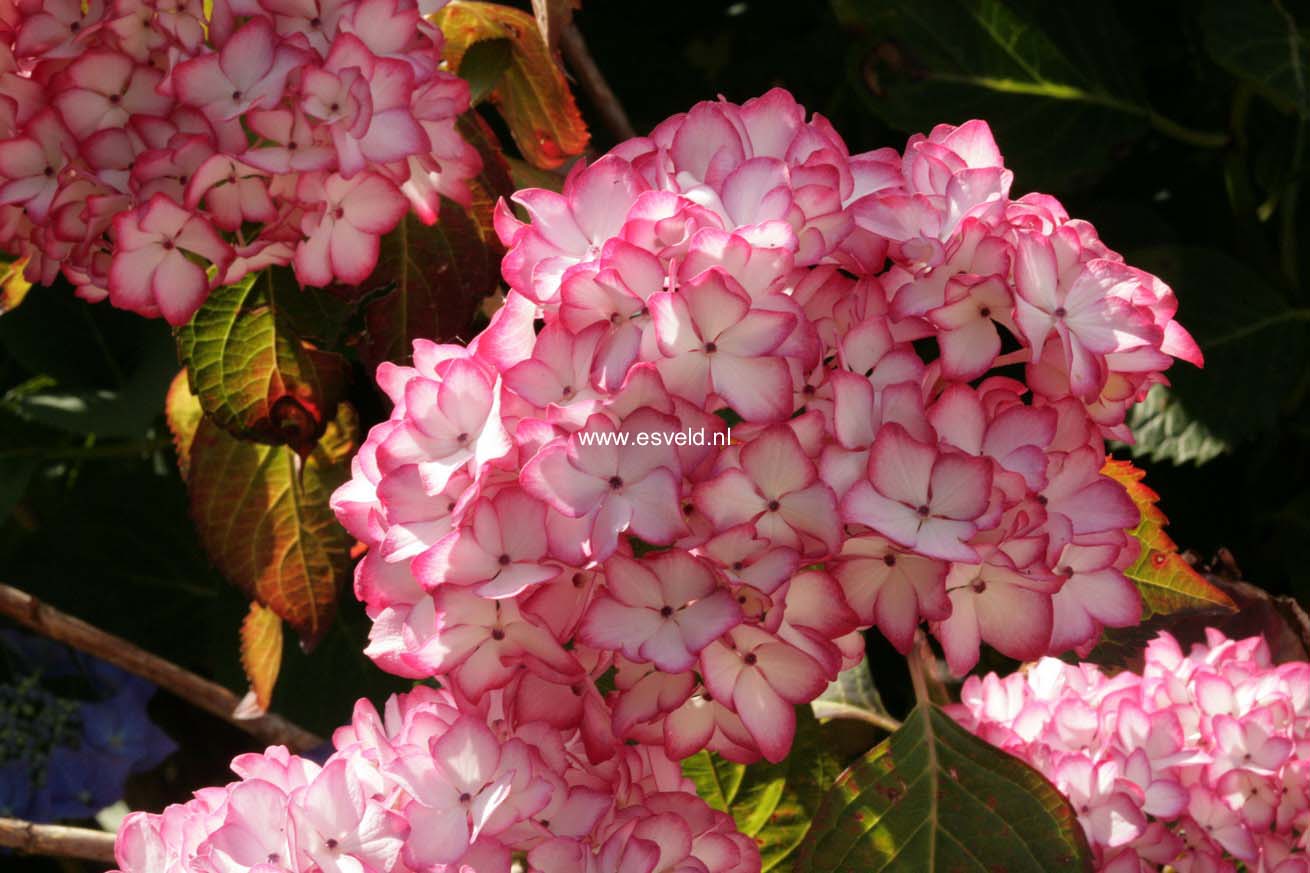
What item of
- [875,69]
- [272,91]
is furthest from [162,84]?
[875,69]

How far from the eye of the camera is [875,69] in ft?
4.32

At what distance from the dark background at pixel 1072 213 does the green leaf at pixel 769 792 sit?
0.37 m

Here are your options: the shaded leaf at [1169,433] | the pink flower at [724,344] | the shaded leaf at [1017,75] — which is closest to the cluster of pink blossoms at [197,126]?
the pink flower at [724,344]

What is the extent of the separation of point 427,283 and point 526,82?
0.18 meters

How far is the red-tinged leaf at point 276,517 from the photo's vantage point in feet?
3.20

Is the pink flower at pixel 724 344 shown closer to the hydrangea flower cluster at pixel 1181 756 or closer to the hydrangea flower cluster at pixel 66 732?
the hydrangea flower cluster at pixel 1181 756

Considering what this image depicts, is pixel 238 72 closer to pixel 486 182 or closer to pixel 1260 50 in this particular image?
pixel 486 182

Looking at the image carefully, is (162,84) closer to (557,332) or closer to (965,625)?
(557,332)

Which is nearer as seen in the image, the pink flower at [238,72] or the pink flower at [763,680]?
the pink flower at [763,680]

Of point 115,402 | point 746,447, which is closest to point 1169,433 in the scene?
point 746,447

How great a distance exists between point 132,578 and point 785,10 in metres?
0.91

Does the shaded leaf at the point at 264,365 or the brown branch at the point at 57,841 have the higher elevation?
the shaded leaf at the point at 264,365

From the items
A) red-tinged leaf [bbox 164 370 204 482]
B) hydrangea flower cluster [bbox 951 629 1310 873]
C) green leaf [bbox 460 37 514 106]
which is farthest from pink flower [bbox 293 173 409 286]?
hydrangea flower cluster [bbox 951 629 1310 873]

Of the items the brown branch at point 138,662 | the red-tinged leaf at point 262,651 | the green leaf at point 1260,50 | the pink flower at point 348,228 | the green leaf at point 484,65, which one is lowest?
the brown branch at point 138,662
